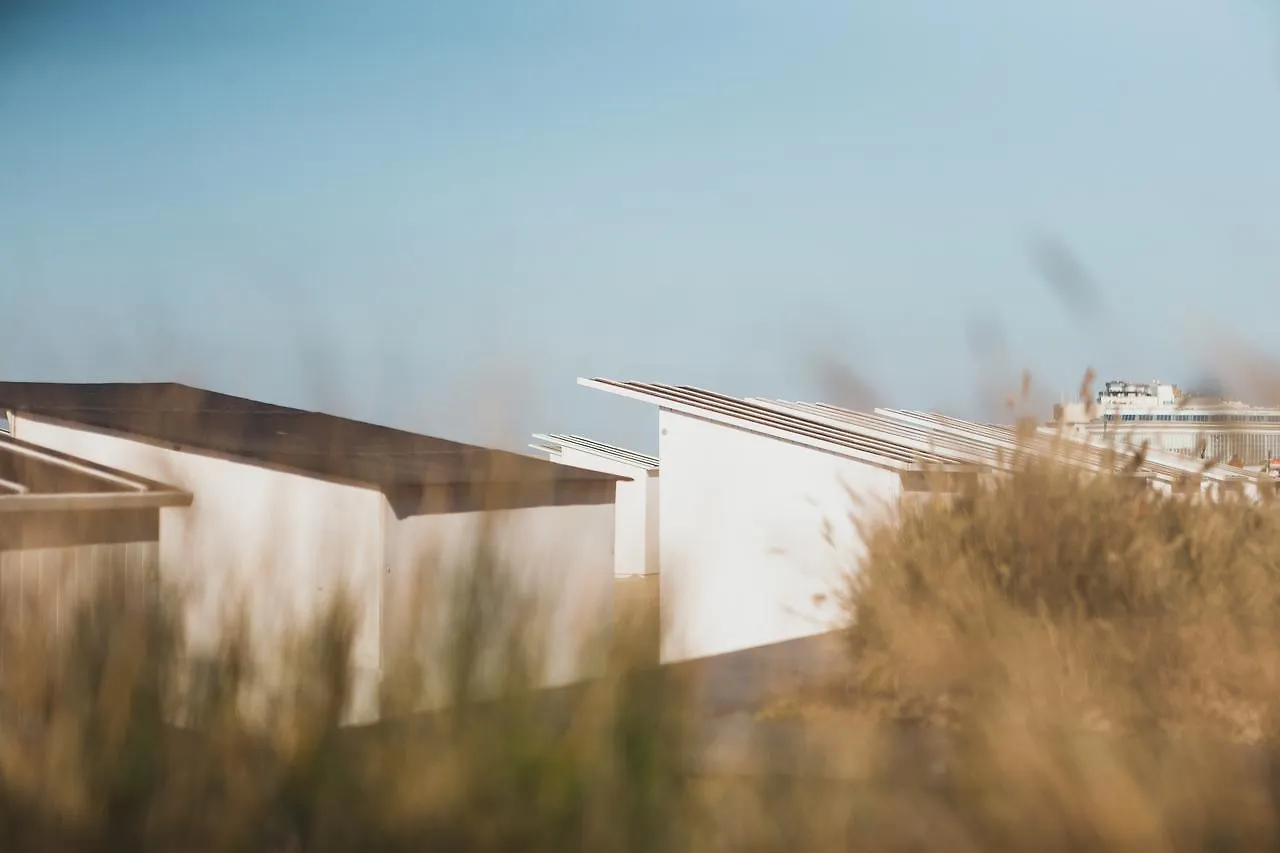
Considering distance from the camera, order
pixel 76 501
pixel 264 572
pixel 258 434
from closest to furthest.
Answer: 1. pixel 264 572
2. pixel 76 501
3. pixel 258 434

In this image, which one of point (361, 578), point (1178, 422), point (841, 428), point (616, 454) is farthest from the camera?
point (616, 454)

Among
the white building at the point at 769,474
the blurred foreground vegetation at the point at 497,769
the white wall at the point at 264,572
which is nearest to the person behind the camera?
the blurred foreground vegetation at the point at 497,769

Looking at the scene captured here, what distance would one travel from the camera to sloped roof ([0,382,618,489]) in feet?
31.9

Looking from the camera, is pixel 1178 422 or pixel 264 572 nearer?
pixel 264 572

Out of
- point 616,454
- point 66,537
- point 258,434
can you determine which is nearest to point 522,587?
point 66,537

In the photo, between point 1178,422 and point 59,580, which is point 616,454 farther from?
point 59,580

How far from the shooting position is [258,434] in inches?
434

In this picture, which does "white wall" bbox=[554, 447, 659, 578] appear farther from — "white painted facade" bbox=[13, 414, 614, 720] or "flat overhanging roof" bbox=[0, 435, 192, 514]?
"white painted facade" bbox=[13, 414, 614, 720]

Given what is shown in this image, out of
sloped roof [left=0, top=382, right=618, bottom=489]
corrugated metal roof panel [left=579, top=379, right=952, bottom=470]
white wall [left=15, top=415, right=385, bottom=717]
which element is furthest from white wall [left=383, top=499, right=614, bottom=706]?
corrugated metal roof panel [left=579, top=379, right=952, bottom=470]

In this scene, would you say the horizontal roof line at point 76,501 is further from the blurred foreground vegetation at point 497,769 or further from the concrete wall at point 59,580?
the blurred foreground vegetation at point 497,769

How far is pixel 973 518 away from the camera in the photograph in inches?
211

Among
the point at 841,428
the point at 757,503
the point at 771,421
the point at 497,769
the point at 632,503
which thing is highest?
the point at 497,769

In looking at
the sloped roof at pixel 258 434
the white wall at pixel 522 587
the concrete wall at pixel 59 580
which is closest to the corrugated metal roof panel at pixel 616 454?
the sloped roof at pixel 258 434

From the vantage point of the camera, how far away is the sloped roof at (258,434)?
9711 mm
